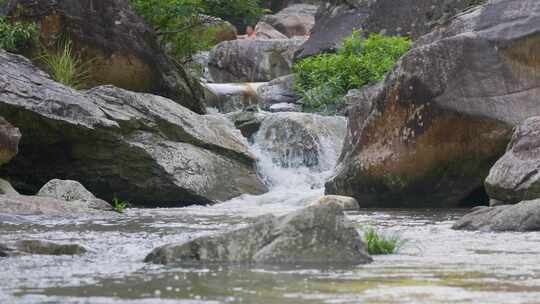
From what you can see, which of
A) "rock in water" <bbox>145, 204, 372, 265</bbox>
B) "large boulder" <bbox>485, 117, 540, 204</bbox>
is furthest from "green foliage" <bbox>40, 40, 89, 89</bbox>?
"rock in water" <bbox>145, 204, 372, 265</bbox>

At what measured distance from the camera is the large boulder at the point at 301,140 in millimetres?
18797

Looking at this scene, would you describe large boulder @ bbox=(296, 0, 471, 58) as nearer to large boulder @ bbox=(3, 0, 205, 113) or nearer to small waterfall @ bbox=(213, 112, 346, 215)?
small waterfall @ bbox=(213, 112, 346, 215)

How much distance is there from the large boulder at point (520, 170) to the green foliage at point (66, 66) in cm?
827

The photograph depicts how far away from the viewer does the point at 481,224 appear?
10.3 m

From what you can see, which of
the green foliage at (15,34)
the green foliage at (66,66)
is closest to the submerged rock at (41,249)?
the green foliage at (66,66)

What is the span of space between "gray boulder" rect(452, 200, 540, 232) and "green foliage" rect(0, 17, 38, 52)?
10.1m

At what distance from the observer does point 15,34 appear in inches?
727

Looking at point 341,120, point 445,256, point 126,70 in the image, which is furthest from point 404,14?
point 445,256

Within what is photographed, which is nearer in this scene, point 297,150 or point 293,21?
point 297,150

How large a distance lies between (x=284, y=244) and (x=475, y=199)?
746cm

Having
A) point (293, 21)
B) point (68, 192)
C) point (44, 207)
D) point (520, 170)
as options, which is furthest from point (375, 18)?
point (293, 21)

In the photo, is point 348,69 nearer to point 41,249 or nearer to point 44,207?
point 44,207

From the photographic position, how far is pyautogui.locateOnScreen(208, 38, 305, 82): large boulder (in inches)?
1184

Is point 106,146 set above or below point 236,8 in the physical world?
below
